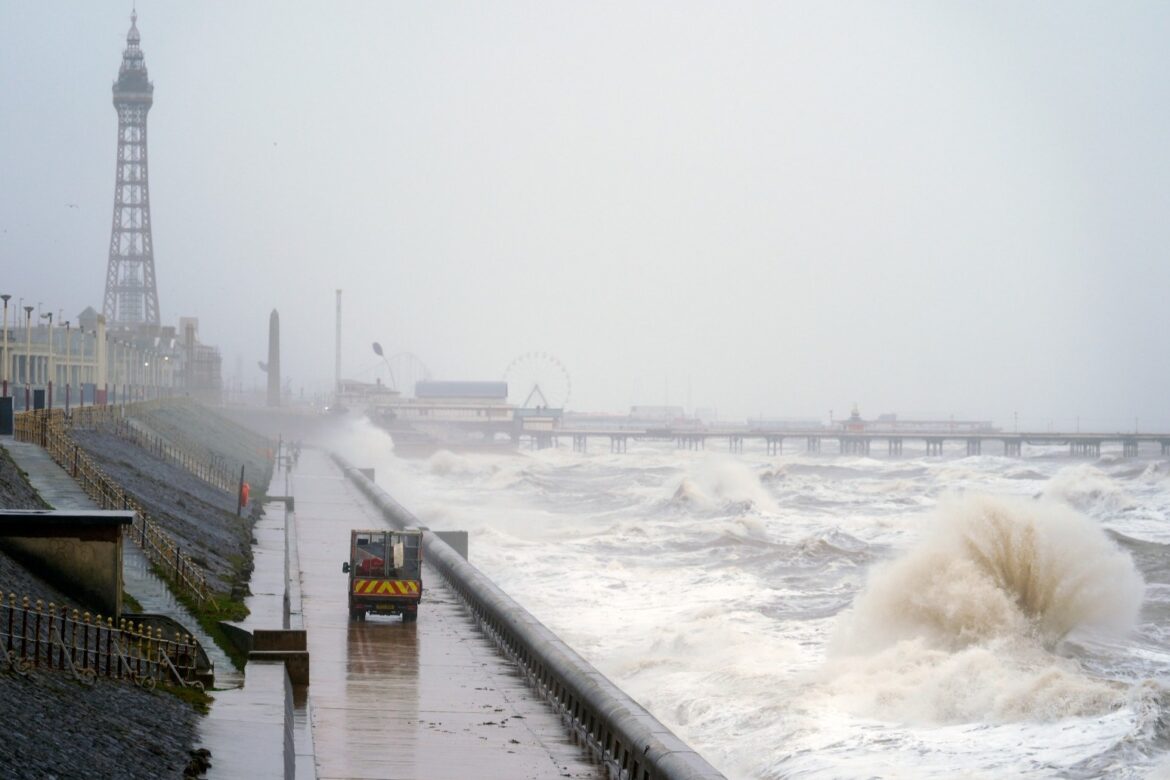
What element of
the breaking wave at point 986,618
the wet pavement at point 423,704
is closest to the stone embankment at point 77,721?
the wet pavement at point 423,704

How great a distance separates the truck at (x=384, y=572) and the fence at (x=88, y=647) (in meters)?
5.96

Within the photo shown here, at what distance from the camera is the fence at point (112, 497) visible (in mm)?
22230

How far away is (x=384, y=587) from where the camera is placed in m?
22.9

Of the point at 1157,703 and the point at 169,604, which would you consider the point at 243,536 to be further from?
the point at 1157,703

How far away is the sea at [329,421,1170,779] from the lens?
1703 cm

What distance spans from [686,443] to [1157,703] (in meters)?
169

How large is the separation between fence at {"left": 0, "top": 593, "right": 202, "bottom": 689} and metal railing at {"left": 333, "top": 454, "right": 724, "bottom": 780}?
158 inches

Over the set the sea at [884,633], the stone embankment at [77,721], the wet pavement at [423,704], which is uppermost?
the stone embankment at [77,721]

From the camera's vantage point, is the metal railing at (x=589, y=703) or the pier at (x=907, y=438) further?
the pier at (x=907, y=438)

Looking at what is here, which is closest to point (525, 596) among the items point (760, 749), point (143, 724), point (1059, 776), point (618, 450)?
point (760, 749)

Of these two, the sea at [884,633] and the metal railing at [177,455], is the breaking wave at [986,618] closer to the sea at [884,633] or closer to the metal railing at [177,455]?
the sea at [884,633]

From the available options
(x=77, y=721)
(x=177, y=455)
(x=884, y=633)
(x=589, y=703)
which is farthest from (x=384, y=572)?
(x=177, y=455)

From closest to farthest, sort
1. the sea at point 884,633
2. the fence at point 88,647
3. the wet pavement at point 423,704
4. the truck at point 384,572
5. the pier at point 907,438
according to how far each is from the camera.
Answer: the fence at point 88,647 < the wet pavement at point 423,704 < the sea at point 884,633 < the truck at point 384,572 < the pier at point 907,438

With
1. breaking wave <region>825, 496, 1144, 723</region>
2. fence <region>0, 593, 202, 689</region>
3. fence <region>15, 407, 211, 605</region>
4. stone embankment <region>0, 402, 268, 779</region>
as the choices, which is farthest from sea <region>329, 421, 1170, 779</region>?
stone embankment <region>0, 402, 268, 779</region>
